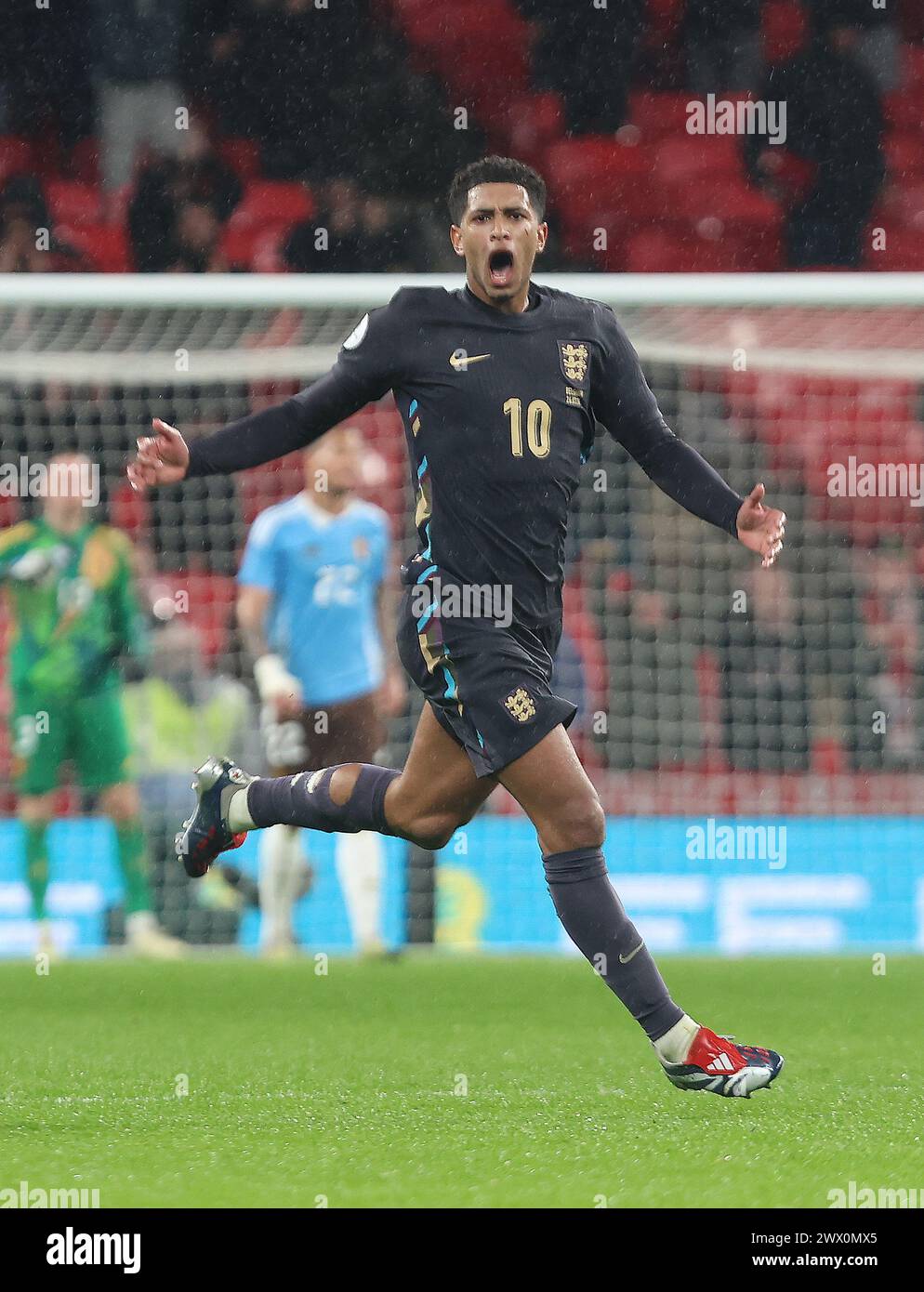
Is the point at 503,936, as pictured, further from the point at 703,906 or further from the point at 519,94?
the point at 519,94

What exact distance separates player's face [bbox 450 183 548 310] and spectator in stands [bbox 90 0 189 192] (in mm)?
8398

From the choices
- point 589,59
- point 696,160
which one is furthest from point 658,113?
point 589,59

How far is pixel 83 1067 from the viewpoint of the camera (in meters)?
4.36

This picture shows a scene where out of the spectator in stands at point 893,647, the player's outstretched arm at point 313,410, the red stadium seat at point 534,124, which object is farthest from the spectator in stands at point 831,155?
the player's outstretched arm at point 313,410

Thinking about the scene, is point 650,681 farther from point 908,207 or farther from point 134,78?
point 134,78

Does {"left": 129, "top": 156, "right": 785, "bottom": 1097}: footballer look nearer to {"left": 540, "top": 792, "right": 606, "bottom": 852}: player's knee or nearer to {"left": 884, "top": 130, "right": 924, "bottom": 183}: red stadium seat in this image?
{"left": 540, "top": 792, "right": 606, "bottom": 852}: player's knee

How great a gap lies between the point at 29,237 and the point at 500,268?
7788 mm

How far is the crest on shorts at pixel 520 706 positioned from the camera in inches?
140

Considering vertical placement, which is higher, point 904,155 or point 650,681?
point 904,155

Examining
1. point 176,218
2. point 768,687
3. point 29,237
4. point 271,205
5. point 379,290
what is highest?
point 271,205

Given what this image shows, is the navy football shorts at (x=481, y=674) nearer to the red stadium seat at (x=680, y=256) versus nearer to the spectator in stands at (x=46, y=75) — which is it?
the red stadium seat at (x=680, y=256)

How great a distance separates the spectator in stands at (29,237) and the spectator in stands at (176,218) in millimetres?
445

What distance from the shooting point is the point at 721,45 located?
1241cm

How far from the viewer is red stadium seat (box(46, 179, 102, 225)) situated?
37.5ft
